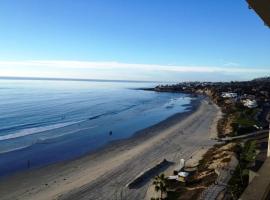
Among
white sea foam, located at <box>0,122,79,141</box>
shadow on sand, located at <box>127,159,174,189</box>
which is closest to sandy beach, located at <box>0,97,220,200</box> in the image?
shadow on sand, located at <box>127,159,174,189</box>

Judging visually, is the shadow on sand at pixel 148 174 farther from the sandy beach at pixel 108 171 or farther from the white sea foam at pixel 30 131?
the white sea foam at pixel 30 131

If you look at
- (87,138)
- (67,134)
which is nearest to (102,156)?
(87,138)

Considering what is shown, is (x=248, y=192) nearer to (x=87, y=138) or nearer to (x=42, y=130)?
(x=87, y=138)

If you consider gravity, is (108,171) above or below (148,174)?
below

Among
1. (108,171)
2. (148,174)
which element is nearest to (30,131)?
(108,171)

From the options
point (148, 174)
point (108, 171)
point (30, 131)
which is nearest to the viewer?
point (148, 174)

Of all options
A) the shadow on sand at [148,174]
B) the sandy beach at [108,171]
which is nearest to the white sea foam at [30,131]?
the sandy beach at [108,171]

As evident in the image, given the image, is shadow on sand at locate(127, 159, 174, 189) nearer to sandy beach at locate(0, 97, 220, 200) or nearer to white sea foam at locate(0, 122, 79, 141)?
sandy beach at locate(0, 97, 220, 200)

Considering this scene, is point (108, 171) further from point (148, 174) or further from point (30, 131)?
point (30, 131)
